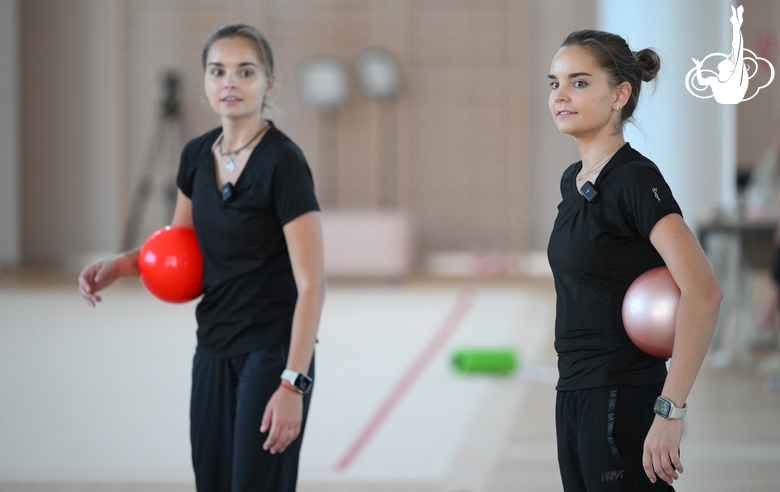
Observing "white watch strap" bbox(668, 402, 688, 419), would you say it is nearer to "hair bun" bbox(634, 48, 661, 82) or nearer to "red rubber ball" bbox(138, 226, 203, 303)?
"hair bun" bbox(634, 48, 661, 82)

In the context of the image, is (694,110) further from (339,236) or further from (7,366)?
(339,236)

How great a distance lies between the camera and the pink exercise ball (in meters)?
1.30

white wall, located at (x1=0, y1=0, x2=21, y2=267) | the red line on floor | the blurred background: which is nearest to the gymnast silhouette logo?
the red line on floor

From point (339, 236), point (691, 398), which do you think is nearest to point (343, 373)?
point (691, 398)

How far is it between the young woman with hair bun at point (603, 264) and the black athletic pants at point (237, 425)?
1.84ft

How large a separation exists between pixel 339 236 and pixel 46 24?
4.13 metres

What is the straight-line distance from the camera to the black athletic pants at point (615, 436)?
53.1 inches

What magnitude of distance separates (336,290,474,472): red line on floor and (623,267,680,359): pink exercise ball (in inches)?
→ 71.1

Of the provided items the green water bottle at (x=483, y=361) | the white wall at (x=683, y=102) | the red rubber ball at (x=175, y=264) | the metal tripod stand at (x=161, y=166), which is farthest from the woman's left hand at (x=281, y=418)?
the metal tripod stand at (x=161, y=166)

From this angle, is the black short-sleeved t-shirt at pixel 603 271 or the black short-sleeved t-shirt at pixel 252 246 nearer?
the black short-sleeved t-shirt at pixel 603 271

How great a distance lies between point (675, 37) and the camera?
3.58 metres

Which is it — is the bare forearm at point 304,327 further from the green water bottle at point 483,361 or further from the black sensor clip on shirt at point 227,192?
the green water bottle at point 483,361

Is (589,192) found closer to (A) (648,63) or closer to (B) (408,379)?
(A) (648,63)

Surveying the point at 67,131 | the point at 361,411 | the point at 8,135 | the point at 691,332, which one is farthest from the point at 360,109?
the point at 691,332
